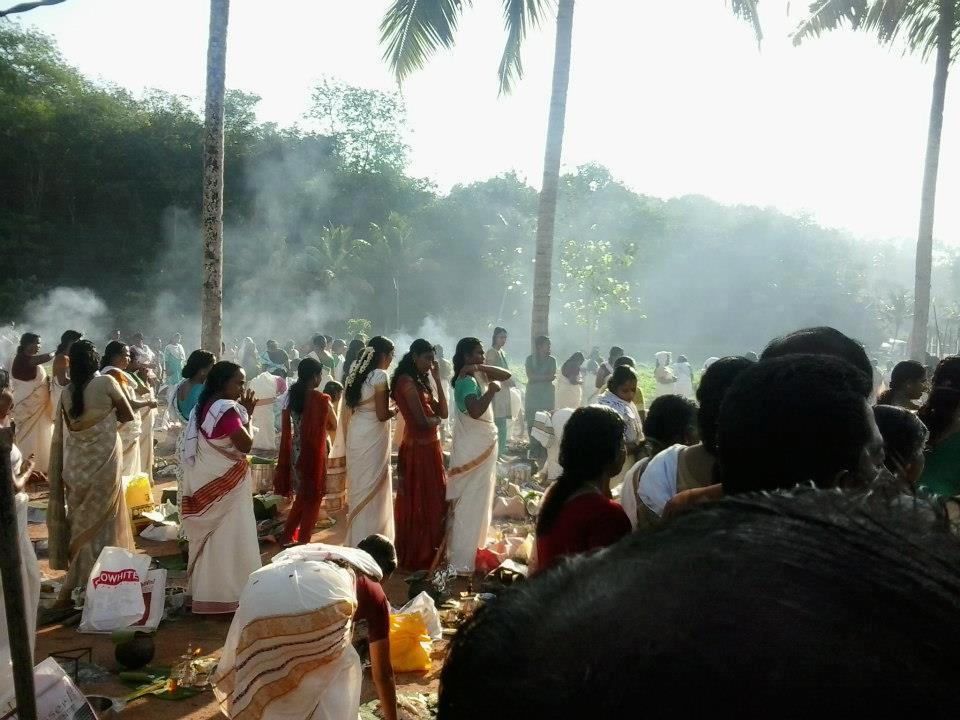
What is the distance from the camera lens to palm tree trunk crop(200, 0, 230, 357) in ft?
28.3

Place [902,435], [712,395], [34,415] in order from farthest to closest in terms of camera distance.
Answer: [34,415], [902,435], [712,395]

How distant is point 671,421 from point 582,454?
134 centimetres

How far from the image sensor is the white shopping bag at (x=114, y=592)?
5496mm

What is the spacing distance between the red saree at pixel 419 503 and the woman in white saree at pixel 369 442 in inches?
5.8

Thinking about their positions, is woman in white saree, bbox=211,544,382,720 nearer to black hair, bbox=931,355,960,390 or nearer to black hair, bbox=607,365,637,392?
black hair, bbox=931,355,960,390

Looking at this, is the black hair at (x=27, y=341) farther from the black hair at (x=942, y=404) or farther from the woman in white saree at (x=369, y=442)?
the black hair at (x=942, y=404)

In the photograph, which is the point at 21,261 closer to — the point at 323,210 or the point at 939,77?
the point at 323,210

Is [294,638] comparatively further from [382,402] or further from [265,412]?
[265,412]

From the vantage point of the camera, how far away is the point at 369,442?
707cm

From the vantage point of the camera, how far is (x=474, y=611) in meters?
0.65

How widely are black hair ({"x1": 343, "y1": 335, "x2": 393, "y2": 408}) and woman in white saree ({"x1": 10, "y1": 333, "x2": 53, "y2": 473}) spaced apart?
5.00 metres

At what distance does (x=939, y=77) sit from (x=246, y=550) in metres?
13.1

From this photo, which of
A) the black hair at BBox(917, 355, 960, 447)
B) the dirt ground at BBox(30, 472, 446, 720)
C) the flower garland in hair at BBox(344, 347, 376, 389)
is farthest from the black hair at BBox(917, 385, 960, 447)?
the flower garland in hair at BBox(344, 347, 376, 389)

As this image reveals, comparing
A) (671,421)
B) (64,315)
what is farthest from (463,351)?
(64,315)
